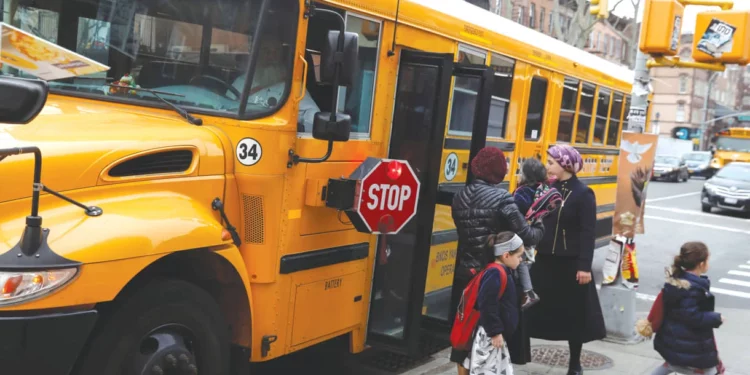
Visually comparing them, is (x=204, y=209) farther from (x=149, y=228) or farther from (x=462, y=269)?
(x=462, y=269)

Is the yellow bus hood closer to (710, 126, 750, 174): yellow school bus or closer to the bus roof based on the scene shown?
the bus roof

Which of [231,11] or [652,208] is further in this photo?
[652,208]

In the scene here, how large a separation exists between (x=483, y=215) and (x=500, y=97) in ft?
7.15

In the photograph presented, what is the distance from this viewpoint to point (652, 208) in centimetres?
2128

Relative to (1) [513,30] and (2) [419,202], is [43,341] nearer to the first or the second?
(2) [419,202]

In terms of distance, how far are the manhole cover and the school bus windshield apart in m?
3.32

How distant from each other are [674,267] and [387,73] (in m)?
2.09

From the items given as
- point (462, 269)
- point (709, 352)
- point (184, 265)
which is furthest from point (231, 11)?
point (709, 352)

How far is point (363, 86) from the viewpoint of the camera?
4.80 metres

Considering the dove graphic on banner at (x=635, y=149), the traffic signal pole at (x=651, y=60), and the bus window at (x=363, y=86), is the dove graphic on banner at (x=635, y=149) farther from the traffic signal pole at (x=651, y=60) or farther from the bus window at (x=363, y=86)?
the bus window at (x=363, y=86)

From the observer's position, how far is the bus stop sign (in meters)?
4.59

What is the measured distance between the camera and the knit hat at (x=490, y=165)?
15.8 ft

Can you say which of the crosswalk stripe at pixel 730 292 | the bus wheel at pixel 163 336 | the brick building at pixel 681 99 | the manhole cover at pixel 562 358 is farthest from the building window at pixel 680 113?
the bus wheel at pixel 163 336

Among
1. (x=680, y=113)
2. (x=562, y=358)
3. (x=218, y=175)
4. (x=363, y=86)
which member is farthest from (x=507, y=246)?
(x=680, y=113)
